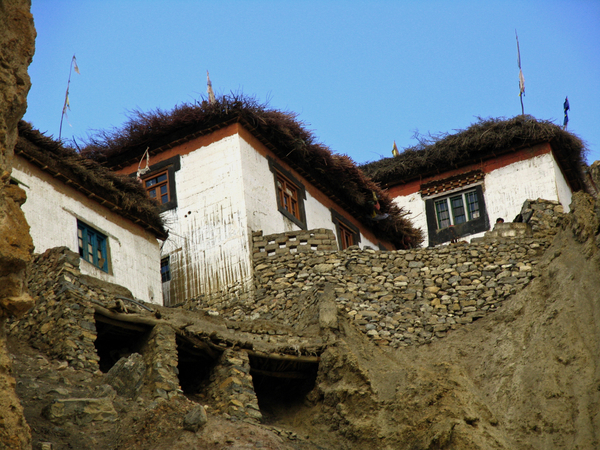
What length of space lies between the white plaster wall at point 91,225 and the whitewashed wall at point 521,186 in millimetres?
13189

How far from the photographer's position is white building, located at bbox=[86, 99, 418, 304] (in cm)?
2052

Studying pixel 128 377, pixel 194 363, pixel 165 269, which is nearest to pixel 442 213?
pixel 165 269

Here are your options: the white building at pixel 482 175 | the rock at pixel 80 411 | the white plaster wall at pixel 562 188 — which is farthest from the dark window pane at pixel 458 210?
the rock at pixel 80 411

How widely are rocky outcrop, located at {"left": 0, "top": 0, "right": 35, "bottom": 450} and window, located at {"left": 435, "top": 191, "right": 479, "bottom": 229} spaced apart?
22692 millimetres

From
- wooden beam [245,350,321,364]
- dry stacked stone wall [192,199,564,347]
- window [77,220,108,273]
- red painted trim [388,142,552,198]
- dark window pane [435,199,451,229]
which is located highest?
red painted trim [388,142,552,198]

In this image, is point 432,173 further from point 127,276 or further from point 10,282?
point 10,282

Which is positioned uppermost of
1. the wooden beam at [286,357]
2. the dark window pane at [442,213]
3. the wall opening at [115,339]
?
the dark window pane at [442,213]

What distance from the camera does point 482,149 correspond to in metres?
29.0

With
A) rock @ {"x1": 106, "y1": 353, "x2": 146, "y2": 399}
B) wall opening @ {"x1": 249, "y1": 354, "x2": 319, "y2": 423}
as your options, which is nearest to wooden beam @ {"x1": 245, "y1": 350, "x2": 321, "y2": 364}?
wall opening @ {"x1": 249, "y1": 354, "x2": 319, "y2": 423}

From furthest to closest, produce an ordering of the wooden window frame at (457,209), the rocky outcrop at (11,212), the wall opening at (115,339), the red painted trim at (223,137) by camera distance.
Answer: the wooden window frame at (457,209) < the red painted trim at (223,137) < the wall opening at (115,339) < the rocky outcrop at (11,212)

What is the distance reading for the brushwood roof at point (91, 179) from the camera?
54.6ft

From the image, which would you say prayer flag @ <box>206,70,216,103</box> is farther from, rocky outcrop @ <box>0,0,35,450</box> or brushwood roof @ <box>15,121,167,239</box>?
rocky outcrop @ <box>0,0,35,450</box>

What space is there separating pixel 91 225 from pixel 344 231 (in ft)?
32.9

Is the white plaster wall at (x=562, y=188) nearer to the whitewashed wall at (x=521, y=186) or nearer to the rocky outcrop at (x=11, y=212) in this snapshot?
the whitewashed wall at (x=521, y=186)
